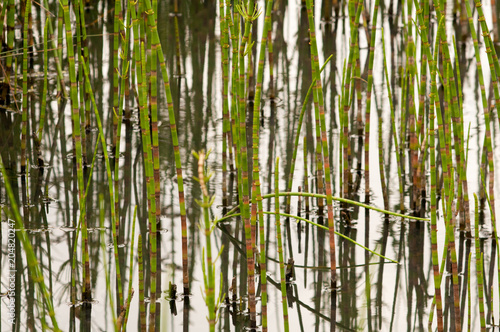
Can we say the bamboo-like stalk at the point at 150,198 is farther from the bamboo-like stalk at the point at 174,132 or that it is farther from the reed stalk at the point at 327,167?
the reed stalk at the point at 327,167

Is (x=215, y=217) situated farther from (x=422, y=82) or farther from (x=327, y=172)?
(x=422, y=82)

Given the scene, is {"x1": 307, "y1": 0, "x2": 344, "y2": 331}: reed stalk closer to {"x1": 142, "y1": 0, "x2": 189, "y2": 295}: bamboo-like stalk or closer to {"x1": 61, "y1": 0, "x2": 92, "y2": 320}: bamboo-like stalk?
{"x1": 142, "y1": 0, "x2": 189, "y2": 295}: bamboo-like stalk

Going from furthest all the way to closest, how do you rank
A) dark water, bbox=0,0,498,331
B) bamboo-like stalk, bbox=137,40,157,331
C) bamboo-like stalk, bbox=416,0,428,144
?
1. bamboo-like stalk, bbox=416,0,428,144
2. dark water, bbox=0,0,498,331
3. bamboo-like stalk, bbox=137,40,157,331

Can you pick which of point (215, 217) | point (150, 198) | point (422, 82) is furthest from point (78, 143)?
point (422, 82)

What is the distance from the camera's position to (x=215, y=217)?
73.9 inches

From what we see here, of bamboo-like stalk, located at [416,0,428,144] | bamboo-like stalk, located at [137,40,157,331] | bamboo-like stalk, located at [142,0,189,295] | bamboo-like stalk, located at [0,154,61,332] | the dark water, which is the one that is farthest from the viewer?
bamboo-like stalk, located at [416,0,428,144]

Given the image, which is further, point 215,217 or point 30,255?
point 215,217

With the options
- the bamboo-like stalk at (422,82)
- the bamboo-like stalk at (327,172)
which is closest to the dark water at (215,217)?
the bamboo-like stalk at (327,172)

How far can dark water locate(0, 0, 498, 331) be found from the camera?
1.59 metres

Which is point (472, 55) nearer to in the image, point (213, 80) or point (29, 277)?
point (213, 80)

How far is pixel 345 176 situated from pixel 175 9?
6.44 feet

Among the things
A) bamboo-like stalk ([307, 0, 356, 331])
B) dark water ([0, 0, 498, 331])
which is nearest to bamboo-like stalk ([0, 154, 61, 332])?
dark water ([0, 0, 498, 331])

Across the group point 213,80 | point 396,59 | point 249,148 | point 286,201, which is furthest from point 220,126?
point 396,59

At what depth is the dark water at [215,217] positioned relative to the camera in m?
1.59
